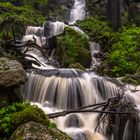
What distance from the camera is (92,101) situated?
9.45 meters

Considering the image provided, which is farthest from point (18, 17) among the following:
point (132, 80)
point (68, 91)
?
point (68, 91)

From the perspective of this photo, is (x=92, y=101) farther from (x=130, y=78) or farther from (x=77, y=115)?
(x=130, y=78)

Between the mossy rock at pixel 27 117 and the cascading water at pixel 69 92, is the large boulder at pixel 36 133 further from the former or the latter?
the cascading water at pixel 69 92

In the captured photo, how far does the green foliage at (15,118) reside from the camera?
228 inches

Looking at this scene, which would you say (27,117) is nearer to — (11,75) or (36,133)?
(36,133)

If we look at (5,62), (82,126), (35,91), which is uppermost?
(5,62)

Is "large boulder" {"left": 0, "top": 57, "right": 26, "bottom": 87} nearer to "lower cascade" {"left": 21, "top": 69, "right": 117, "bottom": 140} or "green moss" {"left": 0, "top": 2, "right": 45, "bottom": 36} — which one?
"lower cascade" {"left": 21, "top": 69, "right": 117, "bottom": 140}

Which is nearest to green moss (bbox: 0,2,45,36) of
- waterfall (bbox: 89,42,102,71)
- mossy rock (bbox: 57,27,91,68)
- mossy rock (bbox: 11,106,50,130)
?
mossy rock (bbox: 57,27,91,68)

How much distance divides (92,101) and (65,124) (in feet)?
4.84

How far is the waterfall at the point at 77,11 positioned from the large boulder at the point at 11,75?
15.1 m

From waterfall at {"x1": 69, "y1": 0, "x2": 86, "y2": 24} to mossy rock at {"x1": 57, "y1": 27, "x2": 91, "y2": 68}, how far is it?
796 centimetres

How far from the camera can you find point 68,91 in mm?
9414

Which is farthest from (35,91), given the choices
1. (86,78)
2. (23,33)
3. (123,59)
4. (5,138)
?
(23,33)

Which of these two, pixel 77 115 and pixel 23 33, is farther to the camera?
pixel 23 33
